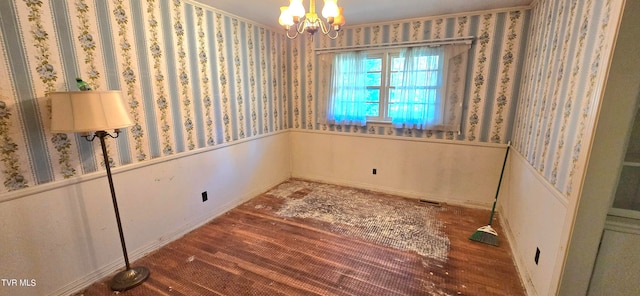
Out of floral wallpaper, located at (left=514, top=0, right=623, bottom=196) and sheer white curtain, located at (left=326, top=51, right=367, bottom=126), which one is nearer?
floral wallpaper, located at (left=514, top=0, right=623, bottom=196)

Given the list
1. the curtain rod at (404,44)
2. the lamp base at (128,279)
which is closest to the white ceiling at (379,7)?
the curtain rod at (404,44)

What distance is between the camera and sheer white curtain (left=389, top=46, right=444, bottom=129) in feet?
10.6

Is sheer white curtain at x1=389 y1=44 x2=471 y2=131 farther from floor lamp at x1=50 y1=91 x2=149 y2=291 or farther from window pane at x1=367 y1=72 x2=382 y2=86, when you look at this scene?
floor lamp at x1=50 y1=91 x2=149 y2=291

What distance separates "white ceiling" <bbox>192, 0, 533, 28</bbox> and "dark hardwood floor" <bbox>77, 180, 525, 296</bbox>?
94.1 inches

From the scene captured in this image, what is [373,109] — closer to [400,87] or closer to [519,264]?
[400,87]

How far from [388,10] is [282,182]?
290 cm

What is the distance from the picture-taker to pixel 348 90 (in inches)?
148

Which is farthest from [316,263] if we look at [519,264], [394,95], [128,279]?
[394,95]

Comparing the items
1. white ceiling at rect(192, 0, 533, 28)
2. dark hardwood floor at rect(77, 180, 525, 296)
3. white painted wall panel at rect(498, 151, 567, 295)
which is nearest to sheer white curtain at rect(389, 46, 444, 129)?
white ceiling at rect(192, 0, 533, 28)

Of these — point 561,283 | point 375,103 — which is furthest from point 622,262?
point 375,103

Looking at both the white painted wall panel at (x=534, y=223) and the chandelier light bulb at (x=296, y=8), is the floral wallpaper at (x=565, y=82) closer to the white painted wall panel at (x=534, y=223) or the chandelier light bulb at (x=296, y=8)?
the white painted wall panel at (x=534, y=223)

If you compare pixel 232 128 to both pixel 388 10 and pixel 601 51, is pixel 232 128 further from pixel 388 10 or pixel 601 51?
pixel 601 51

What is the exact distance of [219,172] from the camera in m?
3.13

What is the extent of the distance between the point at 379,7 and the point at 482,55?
1.36 metres
